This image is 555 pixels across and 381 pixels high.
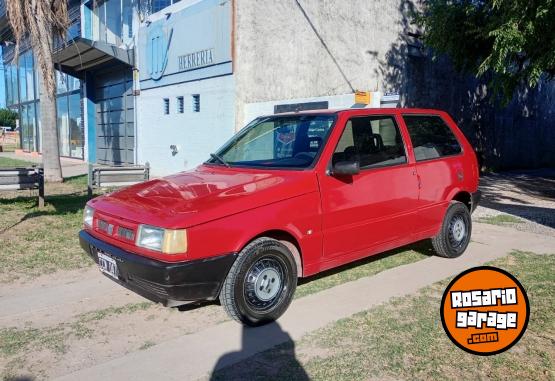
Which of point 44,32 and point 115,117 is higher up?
point 44,32

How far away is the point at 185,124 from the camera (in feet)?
46.8

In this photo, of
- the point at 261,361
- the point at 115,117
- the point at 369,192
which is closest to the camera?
the point at 261,361

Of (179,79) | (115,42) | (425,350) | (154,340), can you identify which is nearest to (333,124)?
(425,350)

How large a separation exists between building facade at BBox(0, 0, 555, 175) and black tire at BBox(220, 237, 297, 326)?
250 inches

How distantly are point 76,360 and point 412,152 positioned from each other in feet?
12.5

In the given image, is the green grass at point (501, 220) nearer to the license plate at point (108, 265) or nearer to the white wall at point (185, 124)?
the white wall at point (185, 124)

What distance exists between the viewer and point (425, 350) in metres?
3.48

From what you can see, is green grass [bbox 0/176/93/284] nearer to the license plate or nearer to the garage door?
the license plate

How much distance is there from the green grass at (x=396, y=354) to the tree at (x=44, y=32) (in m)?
9.46

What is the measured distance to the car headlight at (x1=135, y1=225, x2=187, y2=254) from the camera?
347 centimetres

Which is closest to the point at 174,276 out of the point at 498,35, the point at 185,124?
the point at 498,35

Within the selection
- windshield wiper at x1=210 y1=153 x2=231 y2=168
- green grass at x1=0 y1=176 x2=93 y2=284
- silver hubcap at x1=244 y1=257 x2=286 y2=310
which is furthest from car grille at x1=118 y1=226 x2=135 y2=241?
green grass at x1=0 y1=176 x2=93 y2=284

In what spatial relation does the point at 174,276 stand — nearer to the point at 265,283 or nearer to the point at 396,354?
the point at 265,283
